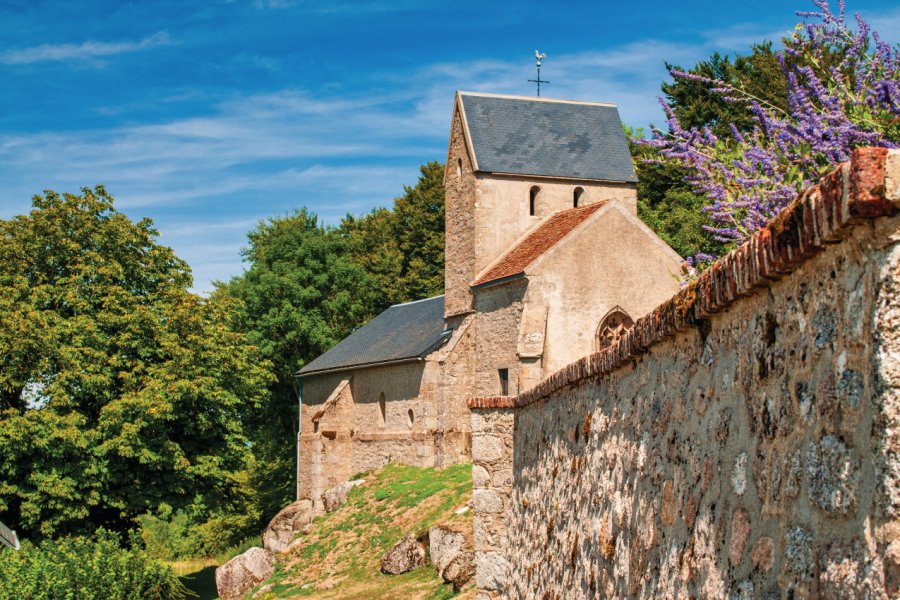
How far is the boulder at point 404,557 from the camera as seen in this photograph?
74.1 ft

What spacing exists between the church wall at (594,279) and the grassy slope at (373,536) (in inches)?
185

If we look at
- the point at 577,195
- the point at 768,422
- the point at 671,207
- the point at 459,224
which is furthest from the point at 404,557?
the point at 671,207

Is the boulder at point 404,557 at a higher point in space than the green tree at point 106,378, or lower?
lower

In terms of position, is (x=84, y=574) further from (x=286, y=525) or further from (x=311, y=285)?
(x=311, y=285)

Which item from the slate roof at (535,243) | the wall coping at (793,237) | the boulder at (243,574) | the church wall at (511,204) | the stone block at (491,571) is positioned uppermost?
the church wall at (511,204)

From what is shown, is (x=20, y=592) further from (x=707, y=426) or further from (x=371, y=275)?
(x=371, y=275)

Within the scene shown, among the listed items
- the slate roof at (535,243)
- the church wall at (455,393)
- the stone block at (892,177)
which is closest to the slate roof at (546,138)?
the slate roof at (535,243)

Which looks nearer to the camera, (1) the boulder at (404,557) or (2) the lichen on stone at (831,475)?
(2) the lichen on stone at (831,475)

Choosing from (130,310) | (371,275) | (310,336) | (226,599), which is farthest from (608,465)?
(371,275)

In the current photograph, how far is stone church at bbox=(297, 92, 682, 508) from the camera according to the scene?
27.7m

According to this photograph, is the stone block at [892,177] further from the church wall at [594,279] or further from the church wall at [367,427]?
the church wall at [367,427]

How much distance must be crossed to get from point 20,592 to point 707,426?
16.3 metres

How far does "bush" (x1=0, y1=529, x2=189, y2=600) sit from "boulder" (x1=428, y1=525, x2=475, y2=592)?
222 inches

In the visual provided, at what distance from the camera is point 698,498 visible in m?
4.17
